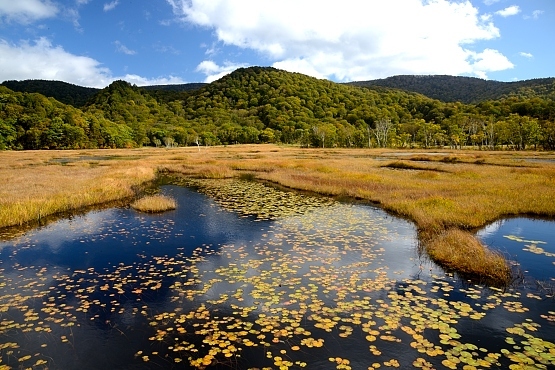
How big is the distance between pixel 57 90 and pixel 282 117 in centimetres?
11610

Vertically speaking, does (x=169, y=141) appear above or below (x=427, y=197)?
above

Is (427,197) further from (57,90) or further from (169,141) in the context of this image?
(57,90)

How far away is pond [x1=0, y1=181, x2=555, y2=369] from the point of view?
271 inches

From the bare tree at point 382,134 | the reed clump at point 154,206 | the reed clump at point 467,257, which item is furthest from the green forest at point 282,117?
the reed clump at point 154,206

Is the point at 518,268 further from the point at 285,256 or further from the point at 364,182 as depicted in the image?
the point at 364,182

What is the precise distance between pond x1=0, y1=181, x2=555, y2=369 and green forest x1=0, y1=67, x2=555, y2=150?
292 feet

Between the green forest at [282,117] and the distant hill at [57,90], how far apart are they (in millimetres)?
528

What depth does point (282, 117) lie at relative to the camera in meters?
163

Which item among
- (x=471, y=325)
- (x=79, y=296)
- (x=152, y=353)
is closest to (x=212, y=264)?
(x=79, y=296)

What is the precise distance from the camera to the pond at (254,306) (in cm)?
688

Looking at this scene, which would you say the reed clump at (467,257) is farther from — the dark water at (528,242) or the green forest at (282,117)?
the green forest at (282,117)

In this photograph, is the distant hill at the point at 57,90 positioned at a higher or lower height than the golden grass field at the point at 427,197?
higher

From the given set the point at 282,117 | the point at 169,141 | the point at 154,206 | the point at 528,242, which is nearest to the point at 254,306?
the point at 528,242

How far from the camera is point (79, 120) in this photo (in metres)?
111
